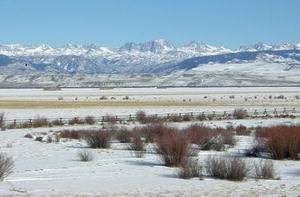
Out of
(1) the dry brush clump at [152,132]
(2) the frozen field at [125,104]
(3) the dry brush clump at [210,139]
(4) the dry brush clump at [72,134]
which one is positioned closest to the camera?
(3) the dry brush clump at [210,139]

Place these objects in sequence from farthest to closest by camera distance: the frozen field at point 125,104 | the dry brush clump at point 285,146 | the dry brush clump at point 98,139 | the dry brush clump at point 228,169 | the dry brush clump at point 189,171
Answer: the frozen field at point 125,104 → the dry brush clump at point 98,139 → the dry brush clump at point 285,146 → the dry brush clump at point 189,171 → the dry brush clump at point 228,169

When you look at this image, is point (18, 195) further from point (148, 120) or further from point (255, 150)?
point (148, 120)

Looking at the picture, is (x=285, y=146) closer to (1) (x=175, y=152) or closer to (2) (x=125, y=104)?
(1) (x=175, y=152)

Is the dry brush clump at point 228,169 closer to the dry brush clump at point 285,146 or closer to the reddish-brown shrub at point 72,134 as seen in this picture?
the dry brush clump at point 285,146

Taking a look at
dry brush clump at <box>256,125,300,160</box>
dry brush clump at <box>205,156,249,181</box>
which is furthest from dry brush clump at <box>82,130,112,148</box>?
dry brush clump at <box>205,156,249,181</box>

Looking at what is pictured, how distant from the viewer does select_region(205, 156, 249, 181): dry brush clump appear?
16.6 metres

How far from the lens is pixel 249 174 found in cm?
1759

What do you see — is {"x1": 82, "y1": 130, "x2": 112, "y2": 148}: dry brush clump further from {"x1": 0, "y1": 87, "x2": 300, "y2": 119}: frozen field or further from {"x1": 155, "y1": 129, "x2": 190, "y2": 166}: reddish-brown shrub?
{"x1": 0, "y1": 87, "x2": 300, "y2": 119}: frozen field

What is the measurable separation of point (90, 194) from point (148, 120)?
2873 cm

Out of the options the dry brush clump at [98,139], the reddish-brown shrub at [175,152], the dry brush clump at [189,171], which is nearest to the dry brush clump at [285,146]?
the reddish-brown shrub at [175,152]

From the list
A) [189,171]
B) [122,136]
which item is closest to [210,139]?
[122,136]

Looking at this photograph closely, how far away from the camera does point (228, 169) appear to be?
16.8m

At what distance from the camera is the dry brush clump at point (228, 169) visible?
16.6m

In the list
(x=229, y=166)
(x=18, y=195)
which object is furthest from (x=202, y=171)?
(x=18, y=195)
